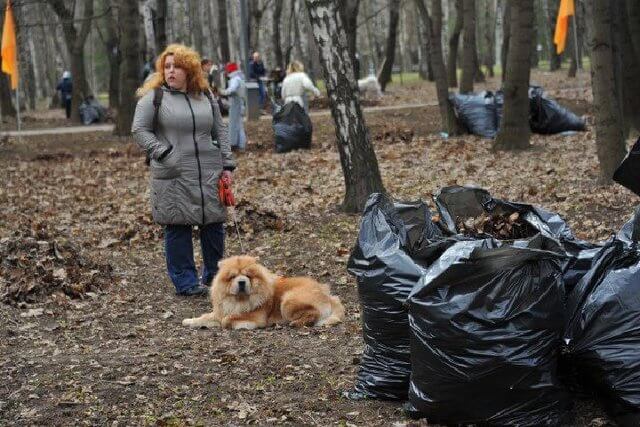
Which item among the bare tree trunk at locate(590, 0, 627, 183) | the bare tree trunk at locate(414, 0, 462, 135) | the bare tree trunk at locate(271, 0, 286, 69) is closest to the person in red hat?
the bare tree trunk at locate(414, 0, 462, 135)

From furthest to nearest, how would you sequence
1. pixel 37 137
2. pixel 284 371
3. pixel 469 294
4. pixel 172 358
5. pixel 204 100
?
1. pixel 37 137
2. pixel 204 100
3. pixel 172 358
4. pixel 284 371
5. pixel 469 294

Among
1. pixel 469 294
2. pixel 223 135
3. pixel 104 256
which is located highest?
pixel 223 135

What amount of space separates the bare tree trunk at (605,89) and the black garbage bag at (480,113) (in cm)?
696

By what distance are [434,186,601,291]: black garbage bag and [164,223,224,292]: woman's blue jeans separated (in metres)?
3.03

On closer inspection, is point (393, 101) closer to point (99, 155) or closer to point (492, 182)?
point (99, 155)

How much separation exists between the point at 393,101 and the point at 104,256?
2091 centimetres

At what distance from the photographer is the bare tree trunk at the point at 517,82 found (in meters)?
14.5

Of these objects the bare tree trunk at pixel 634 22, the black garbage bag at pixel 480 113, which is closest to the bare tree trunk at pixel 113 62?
the black garbage bag at pixel 480 113

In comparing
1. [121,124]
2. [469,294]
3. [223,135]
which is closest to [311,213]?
[223,135]

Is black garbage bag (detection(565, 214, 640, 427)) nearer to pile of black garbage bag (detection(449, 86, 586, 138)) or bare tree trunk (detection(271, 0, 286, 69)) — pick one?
pile of black garbage bag (detection(449, 86, 586, 138))

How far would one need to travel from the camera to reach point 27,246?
866 centimetres

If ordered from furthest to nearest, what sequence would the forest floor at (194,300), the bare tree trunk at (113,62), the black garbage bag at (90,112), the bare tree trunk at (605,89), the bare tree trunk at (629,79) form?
the bare tree trunk at (113,62) → the black garbage bag at (90,112) → the bare tree trunk at (629,79) → the bare tree trunk at (605,89) → the forest floor at (194,300)

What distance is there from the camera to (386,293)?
4840 millimetres

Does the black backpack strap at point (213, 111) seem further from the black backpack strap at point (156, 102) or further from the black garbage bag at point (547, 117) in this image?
the black garbage bag at point (547, 117)
